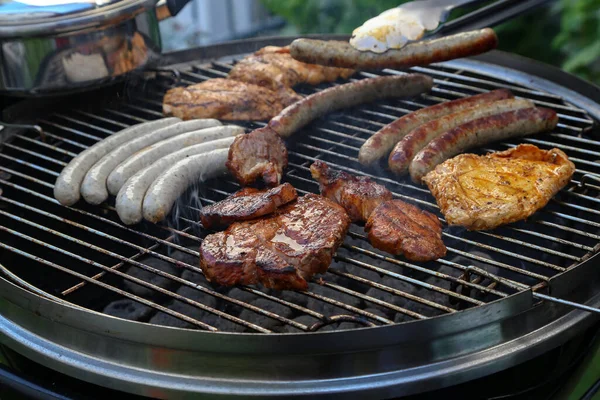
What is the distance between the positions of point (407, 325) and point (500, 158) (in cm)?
152

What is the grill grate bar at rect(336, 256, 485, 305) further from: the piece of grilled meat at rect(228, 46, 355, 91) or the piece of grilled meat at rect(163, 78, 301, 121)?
the piece of grilled meat at rect(228, 46, 355, 91)

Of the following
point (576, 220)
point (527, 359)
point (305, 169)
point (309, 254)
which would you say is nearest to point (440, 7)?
point (305, 169)

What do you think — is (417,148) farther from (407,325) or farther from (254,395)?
(254,395)

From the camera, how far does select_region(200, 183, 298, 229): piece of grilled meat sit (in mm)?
3033

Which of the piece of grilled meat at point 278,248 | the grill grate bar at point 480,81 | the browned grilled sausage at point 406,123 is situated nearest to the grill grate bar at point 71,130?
the piece of grilled meat at point 278,248

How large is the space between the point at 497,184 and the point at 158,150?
1689 millimetres

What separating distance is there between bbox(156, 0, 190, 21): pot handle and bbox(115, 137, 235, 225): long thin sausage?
123 centimetres

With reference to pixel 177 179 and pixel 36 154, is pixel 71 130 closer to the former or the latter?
pixel 36 154

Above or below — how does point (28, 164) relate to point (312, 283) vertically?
above

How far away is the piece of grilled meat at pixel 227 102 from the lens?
4.08 meters

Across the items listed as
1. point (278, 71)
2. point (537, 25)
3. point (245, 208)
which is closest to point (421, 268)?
point (245, 208)

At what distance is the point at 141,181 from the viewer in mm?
3270

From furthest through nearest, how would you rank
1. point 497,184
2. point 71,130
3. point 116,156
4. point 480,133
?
point 71,130
point 480,133
point 116,156
point 497,184

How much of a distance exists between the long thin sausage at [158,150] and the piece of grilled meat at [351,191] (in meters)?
0.68
